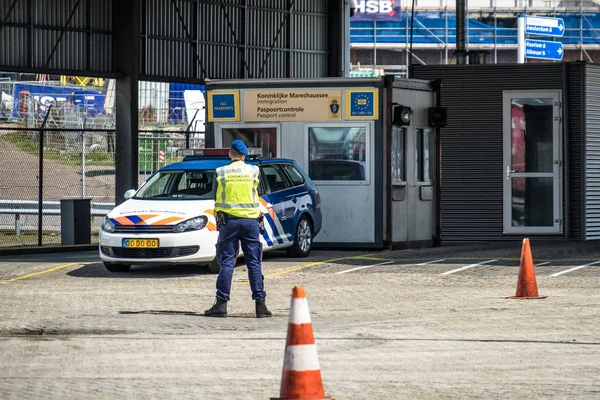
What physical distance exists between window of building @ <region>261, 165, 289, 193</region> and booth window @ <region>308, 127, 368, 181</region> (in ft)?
8.31

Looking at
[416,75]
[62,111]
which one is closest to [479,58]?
[416,75]

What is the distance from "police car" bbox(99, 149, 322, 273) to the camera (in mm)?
17406

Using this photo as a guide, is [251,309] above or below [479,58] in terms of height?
below

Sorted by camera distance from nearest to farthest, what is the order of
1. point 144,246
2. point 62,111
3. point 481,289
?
point 481,289
point 144,246
point 62,111

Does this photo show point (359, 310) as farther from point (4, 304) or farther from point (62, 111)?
point (62, 111)

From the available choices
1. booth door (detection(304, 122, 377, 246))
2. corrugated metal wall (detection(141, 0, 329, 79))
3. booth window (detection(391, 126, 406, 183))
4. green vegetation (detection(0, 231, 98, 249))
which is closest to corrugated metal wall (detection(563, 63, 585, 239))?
booth window (detection(391, 126, 406, 183))

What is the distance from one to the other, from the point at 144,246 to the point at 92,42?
999 cm

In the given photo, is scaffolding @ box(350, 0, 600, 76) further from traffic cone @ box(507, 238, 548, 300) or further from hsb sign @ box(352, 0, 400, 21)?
traffic cone @ box(507, 238, 548, 300)

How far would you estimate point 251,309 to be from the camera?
13.8m

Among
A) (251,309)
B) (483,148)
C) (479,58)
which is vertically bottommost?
(251,309)

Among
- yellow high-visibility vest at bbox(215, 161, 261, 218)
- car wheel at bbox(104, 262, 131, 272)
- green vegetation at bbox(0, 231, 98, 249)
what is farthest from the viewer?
green vegetation at bbox(0, 231, 98, 249)

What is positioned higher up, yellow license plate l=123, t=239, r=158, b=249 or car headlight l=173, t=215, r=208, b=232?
car headlight l=173, t=215, r=208, b=232

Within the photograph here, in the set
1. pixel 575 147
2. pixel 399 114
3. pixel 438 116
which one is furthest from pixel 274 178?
pixel 575 147

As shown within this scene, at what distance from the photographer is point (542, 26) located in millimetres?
51219
